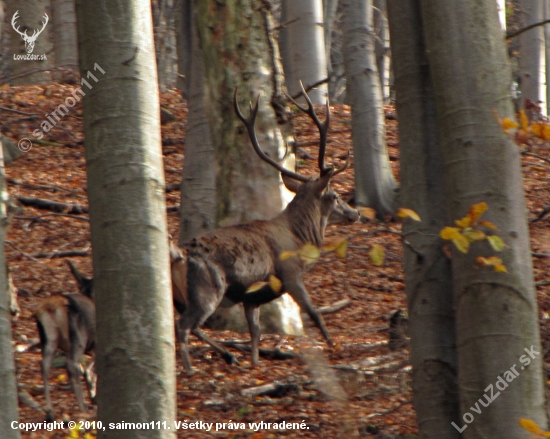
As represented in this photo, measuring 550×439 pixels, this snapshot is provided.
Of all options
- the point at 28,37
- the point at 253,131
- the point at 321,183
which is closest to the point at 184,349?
the point at 253,131

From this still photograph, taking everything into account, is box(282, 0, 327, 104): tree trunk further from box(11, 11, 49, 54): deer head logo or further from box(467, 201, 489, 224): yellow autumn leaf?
box(467, 201, 489, 224): yellow autumn leaf

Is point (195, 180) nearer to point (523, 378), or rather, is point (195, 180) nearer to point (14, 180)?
point (14, 180)

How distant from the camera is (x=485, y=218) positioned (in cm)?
345

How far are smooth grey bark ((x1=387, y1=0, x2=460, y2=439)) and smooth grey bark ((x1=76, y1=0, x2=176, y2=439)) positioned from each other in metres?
1.25

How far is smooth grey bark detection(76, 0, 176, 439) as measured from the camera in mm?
3299

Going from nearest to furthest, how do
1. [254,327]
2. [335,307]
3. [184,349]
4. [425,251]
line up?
1. [425,251]
2. [184,349]
3. [254,327]
4. [335,307]

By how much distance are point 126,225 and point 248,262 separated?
4273mm

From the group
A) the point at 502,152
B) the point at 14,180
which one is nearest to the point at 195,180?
the point at 14,180

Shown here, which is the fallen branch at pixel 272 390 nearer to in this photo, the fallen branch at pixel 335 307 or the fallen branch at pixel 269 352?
the fallen branch at pixel 269 352

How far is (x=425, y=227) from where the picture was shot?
3990mm

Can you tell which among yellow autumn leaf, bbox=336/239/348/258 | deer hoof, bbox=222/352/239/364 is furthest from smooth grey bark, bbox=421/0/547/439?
deer hoof, bbox=222/352/239/364

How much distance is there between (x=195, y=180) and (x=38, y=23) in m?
10.7

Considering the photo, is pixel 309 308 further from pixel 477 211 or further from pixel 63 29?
pixel 63 29

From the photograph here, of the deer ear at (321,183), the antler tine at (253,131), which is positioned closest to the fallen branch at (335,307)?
the deer ear at (321,183)
